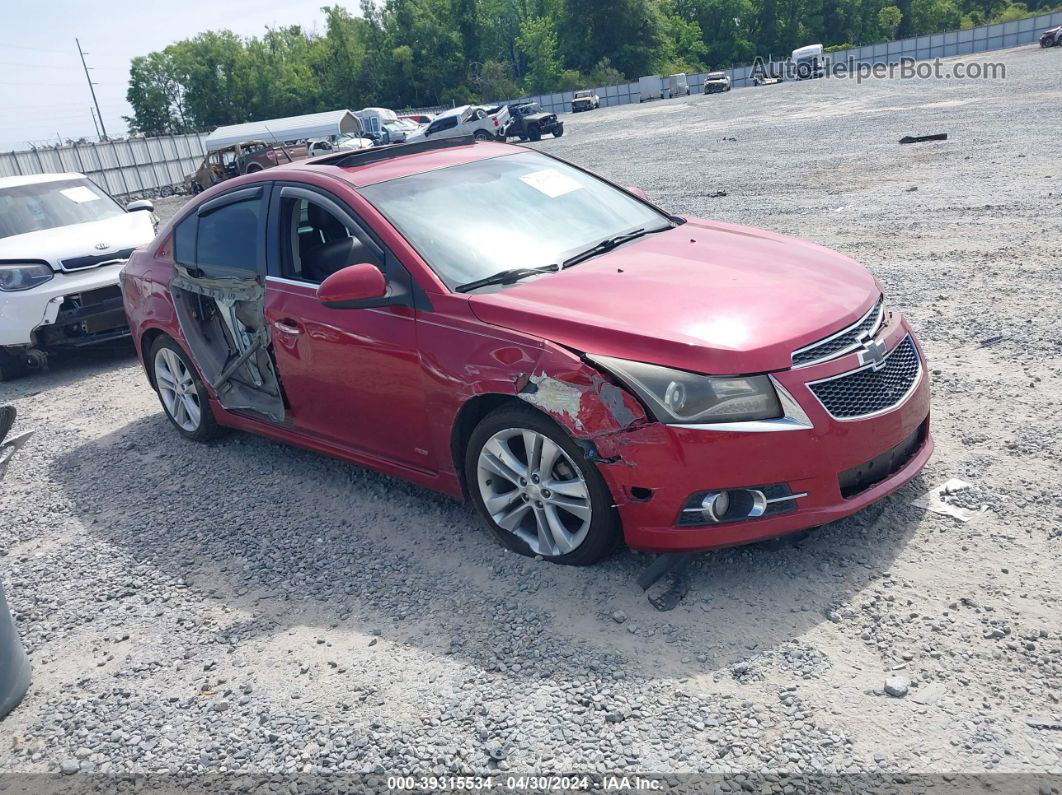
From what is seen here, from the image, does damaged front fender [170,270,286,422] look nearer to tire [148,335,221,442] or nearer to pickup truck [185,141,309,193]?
tire [148,335,221,442]

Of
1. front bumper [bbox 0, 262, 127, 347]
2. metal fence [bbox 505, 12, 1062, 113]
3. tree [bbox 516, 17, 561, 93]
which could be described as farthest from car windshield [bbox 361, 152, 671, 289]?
tree [bbox 516, 17, 561, 93]

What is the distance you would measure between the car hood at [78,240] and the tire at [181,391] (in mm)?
2919

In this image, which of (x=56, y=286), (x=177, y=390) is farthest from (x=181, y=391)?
(x=56, y=286)

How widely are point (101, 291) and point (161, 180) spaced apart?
129 feet

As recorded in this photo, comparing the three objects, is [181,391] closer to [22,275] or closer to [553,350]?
[22,275]

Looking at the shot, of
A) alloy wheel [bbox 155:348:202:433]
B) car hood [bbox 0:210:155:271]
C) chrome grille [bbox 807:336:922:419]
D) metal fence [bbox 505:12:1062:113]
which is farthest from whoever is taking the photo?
metal fence [bbox 505:12:1062:113]

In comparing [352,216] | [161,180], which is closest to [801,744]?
[352,216]

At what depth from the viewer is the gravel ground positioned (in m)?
2.94

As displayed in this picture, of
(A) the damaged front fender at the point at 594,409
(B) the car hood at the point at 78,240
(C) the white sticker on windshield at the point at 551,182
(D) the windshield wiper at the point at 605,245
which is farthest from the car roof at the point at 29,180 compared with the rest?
(A) the damaged front fender at the point at 594,409

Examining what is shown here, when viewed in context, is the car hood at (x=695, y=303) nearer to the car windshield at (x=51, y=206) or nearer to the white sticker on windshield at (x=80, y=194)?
the car windshield at (x=51, y=206)

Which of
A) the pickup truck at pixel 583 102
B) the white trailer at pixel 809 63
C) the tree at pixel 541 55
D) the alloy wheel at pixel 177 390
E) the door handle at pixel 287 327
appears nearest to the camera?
Result: the door handle at pixel 287 327

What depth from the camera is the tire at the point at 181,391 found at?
5.98 meters

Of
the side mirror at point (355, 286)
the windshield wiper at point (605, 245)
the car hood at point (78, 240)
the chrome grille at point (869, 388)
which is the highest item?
the car hood at point (78, 240)

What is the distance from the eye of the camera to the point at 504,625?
3.66 meters
